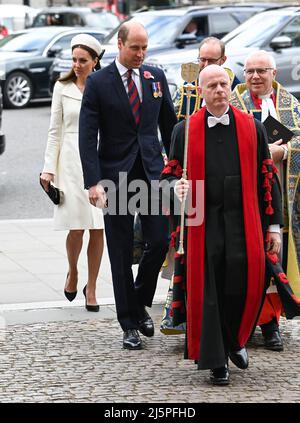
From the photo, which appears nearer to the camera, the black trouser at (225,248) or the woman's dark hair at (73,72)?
the black trouser at (225,248)

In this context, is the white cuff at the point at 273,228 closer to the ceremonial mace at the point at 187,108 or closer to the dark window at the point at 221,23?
the ceremonial mace at the point at 187,108

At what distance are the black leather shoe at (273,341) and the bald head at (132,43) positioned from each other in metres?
1.87

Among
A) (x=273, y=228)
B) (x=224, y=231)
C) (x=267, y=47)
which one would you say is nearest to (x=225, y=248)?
(x=224, y=231)

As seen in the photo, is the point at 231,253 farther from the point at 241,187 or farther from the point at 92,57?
the point at 92,57

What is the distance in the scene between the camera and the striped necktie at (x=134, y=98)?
786cm

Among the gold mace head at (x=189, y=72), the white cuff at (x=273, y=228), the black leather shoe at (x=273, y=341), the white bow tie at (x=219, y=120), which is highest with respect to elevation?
the gold mace head at (x=189, y=72)

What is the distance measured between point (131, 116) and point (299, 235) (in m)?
1.33

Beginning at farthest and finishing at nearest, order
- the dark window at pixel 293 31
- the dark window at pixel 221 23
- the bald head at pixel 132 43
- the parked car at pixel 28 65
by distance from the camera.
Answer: the parked car at pixel 28 65 < the dark window at pixel 221 23 < the dark window at pixel 293 31 < the bald head at pixel 132 43

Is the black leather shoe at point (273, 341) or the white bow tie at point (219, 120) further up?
the white bow tie at point (219, 120)

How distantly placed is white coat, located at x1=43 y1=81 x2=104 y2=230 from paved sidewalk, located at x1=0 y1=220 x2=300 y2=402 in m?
0.62

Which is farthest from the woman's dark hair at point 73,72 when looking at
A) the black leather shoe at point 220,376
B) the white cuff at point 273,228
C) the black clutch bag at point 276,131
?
the black leather shoe at point 220,376

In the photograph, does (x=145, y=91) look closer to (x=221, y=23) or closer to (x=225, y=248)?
(x=225, y=248)

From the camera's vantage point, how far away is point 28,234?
11.8m

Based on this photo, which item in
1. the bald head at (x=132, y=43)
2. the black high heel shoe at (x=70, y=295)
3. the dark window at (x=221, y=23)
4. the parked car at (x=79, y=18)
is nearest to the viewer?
the bald head at (x=132, y=43)
